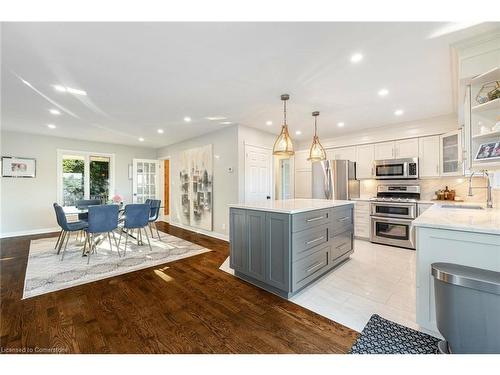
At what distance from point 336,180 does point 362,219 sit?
990mm

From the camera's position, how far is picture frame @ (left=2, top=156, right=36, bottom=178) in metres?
4.84

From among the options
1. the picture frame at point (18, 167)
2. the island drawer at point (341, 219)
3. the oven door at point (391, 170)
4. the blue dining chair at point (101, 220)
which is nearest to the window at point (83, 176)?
the picture frame at point (18, 167)

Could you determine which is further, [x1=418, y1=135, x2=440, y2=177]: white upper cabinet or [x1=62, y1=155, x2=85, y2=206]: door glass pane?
[x1=62, y1=155, x2=85, y2=206]: door glass pane

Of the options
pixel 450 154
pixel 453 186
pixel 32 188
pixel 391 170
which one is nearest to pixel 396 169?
pixel 391 170

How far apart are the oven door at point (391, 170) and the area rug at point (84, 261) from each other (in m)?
3.86

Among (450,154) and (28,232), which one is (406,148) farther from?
(28,232)

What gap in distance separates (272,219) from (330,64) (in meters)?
1.76

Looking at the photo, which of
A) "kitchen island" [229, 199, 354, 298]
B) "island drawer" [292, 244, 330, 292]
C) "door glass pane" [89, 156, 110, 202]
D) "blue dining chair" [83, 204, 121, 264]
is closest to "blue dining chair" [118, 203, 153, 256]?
"blue dining chair" [83, 204, 121, 264]

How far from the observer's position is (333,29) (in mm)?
1735

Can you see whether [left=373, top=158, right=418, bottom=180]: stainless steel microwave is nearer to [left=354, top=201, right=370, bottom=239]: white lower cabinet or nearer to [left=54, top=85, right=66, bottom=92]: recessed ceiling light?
[left=354, top=201, right=370, bottom=239]: white lower cabinet

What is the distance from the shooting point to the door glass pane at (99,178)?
236 inches

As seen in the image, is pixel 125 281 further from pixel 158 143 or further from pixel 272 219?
pixel 158 143

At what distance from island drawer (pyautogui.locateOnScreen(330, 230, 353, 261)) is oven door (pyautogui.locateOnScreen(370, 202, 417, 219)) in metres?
1.40
